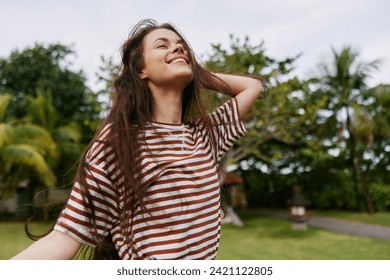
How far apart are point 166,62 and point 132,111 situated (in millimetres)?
139

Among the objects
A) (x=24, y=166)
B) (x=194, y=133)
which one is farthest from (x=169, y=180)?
(x=24, y=166)

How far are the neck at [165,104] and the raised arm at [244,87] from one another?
23 centimetres

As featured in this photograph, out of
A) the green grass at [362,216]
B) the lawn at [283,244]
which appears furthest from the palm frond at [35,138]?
the green grass at [362,216]

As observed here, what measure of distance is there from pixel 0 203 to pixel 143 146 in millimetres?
15476

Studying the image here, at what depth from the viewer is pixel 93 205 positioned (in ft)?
2.95

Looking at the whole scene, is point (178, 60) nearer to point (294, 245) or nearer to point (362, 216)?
point (294, 245)

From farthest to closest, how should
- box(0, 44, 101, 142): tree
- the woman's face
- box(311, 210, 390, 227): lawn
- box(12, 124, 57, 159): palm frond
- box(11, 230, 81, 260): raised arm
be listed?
box(0, 44, 101, 142): tree → box(311, 210, 390, 227): lawn → box(12, 124, 57, 159): palm frond → the woman's face → box(11, 230, 81, 260): raised arm

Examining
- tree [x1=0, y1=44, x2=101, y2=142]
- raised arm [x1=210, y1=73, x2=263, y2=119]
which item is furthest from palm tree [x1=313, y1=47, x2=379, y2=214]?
raised arm [x1=210, y1=73, x2=263, y2=119]

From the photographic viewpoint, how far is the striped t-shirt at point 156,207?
2.95 feet

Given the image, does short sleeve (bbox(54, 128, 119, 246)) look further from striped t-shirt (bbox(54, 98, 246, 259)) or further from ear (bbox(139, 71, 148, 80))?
ear (bbox(139, 71, 148, 80))

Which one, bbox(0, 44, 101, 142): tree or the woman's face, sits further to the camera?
bbox(0, 44, 101, 142): tree

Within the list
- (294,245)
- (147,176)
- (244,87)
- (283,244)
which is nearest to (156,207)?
(147,176)

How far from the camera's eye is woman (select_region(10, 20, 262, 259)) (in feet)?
2.94

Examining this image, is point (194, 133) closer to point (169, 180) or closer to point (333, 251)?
point (169, 180)
